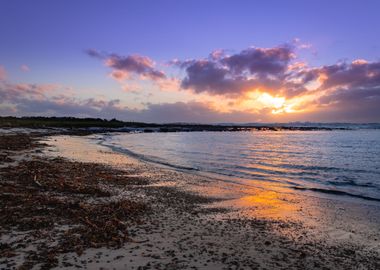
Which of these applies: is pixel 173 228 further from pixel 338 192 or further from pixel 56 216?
pixel 338 192

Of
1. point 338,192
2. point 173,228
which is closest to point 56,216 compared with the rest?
point 173,228

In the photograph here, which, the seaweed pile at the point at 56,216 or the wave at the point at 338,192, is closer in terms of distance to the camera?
the seaweed pile at the point at 56,216

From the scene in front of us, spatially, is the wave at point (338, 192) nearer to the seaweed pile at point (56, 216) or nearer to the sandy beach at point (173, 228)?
the sandy beach at point (173, 228)

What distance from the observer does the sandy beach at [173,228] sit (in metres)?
6.69

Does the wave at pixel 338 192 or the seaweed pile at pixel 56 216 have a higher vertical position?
the seaweed pile at pixel 56 216

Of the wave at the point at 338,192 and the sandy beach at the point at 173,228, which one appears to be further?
the wave at the point at 338,192

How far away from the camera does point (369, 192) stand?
16422 mm

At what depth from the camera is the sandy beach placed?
6688 millimetres

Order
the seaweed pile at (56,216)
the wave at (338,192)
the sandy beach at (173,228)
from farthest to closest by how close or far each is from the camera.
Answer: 1. the wave at (338,192)
2. the seaweed pile at (56,216)
3. the sandy beach at (173,228)

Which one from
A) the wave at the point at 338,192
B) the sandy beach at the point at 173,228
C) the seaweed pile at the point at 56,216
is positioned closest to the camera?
the sandy beach at the point at 173,228

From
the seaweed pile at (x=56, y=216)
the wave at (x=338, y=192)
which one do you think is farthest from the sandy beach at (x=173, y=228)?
the wave at (x=338, y=192)

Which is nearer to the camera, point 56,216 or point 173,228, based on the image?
point 173,228

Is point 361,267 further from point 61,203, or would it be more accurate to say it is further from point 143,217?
point 61,203

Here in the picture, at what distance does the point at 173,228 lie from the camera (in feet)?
29.2
